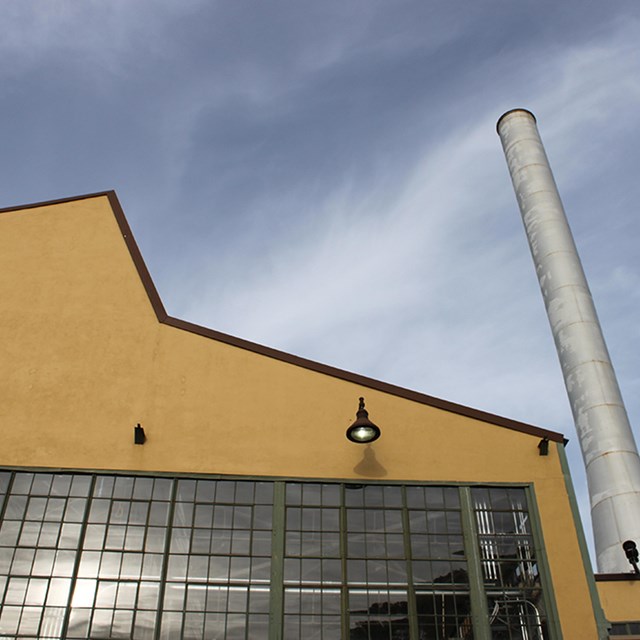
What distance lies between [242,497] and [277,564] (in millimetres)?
1271

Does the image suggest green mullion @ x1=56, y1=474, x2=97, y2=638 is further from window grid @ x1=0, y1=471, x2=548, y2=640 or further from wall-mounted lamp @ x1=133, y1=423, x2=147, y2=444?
wall-mounted lamp @ x1=133, y1=423, x2=147, y2=444

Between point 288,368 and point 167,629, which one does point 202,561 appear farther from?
point 288,368

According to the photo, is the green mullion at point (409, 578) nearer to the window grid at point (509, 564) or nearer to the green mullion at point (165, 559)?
the window grid at point (509, 564)

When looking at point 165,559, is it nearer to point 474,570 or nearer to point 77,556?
point 77,556

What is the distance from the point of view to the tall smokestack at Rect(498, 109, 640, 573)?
18500mm

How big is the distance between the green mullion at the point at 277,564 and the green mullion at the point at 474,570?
9.66 ft

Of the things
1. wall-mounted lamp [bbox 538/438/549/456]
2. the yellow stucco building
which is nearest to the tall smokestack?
wall-mounted lamp [bbox 538/438/549/456]

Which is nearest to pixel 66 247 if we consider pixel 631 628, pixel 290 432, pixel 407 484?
pixel 290 432

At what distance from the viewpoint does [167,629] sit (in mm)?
10562

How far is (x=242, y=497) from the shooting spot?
39.0 feet

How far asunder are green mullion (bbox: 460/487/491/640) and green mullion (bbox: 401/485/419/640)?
90cm

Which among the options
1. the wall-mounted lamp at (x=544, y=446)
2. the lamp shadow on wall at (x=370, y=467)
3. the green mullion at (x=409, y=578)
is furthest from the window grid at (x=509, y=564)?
the lamp shadow on wall at (x=370, y=467)

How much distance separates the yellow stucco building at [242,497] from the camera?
35.6 feet

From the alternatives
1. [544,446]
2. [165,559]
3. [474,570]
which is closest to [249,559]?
[165,559]
